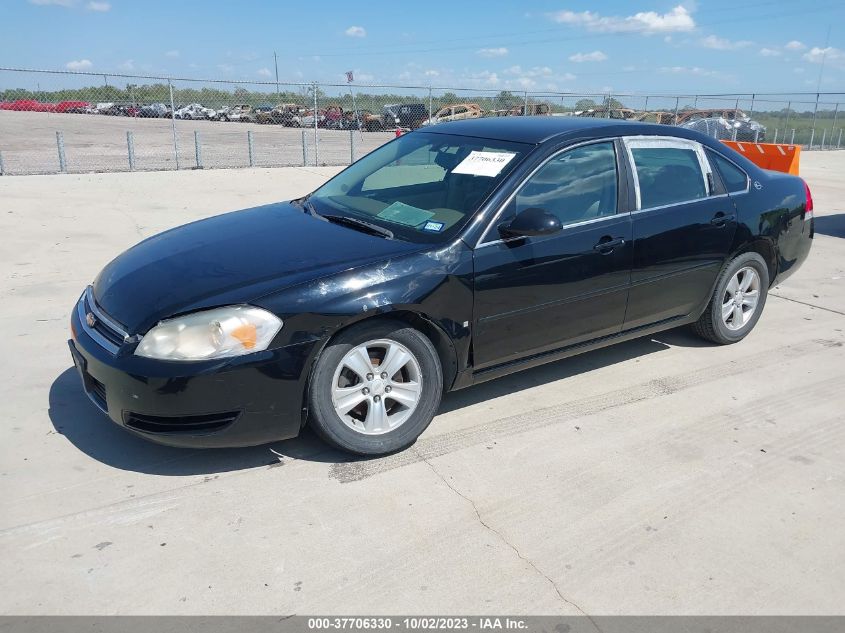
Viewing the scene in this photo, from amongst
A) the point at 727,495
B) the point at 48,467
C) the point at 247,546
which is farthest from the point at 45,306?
the point at 727,495

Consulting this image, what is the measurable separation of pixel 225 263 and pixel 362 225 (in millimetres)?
807

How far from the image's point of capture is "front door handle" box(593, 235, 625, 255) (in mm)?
4121

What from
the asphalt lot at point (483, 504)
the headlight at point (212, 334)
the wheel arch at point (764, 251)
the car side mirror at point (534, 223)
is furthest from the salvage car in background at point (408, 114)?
the headlight at point (212, 334)

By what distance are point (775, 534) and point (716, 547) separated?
31 cm

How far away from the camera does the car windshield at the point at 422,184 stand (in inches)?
152

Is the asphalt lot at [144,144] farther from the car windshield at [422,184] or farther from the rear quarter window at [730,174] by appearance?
the rear quarter window at [730,174]

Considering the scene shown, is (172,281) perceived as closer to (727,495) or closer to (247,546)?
(247,546)

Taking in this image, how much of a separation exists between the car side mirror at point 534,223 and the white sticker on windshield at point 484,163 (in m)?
0.38

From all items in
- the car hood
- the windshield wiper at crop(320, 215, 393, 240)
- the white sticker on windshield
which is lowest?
the car hood

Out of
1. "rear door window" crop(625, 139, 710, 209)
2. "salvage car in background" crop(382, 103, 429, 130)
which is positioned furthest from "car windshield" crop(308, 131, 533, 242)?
"salvage car in background" crop(382, 103, 429, 130)

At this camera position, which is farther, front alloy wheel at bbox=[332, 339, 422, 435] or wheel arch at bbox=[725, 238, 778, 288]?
wheel arch at bbox=[725, 238, 778, 288]

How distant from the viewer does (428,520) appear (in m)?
A: 3.09

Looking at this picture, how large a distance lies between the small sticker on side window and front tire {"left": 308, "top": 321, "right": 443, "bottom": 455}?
58 centimetres

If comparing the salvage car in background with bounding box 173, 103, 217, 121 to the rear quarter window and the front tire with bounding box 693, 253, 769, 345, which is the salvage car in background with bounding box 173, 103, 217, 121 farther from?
the front tire with bounding box 693, 253, 769, 345
